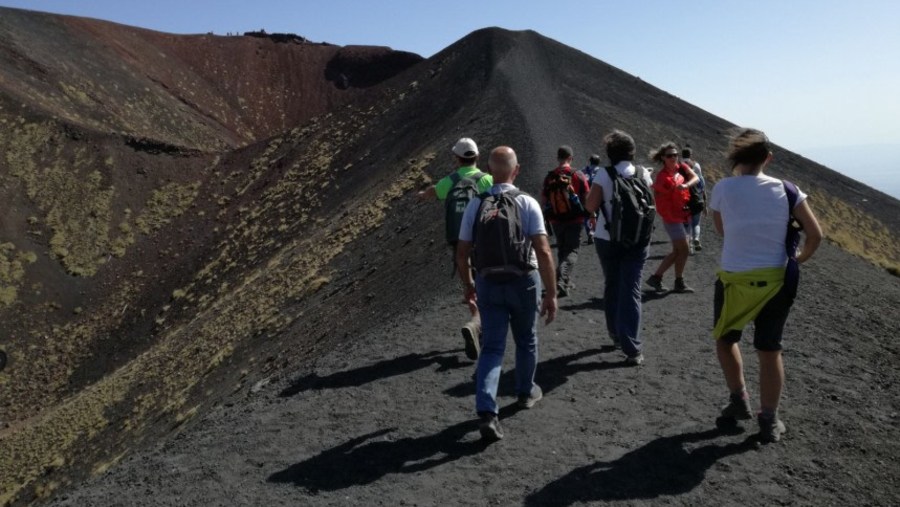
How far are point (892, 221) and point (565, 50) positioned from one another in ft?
54.2

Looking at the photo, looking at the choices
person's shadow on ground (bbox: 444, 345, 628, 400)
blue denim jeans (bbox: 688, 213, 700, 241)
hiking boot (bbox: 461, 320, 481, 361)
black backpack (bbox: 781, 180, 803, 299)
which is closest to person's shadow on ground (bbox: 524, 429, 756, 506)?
black backpack (bbox: 781, 180, 803, 299)

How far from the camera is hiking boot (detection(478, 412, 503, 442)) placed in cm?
586

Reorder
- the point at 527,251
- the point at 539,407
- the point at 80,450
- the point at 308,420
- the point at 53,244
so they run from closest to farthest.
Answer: the point at 527,251
the point at 539,407
the point at 308,420
the point at 80,450
the point at 53,244

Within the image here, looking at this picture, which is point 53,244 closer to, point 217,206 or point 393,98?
point 217,206

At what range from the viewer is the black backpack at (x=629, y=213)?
7.10 metres

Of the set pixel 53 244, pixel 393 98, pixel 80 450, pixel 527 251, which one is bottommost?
pixel 80 450

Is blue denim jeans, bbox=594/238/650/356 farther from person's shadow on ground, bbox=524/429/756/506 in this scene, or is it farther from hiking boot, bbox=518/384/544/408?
person's shadow on ground, bbox=524/429/756/506

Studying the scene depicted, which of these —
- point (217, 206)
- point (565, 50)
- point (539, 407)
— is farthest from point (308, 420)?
point (565, 50)

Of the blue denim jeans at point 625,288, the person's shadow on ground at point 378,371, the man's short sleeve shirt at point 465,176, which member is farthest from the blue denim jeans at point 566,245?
the man's short sleeve shirt at point 465,176

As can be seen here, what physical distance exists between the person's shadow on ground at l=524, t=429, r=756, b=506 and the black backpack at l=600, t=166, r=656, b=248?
194cm

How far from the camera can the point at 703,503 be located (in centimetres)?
506

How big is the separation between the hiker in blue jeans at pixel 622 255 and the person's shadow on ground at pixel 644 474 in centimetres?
159

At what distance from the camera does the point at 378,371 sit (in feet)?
27.0

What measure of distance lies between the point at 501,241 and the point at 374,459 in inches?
77.3
